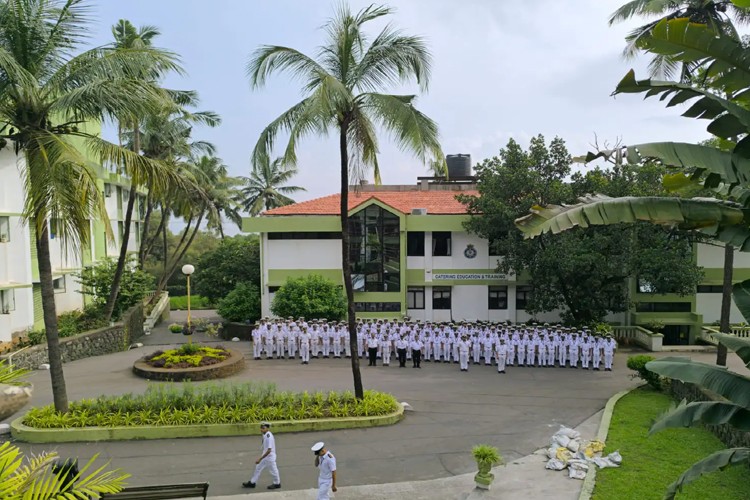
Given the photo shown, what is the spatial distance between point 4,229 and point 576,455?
2039 centimetres

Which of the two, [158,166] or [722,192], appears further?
[158,166]

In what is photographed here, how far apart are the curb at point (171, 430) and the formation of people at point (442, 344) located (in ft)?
22.5

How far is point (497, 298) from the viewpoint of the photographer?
1008 inches

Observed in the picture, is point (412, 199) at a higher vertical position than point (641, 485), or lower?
higher

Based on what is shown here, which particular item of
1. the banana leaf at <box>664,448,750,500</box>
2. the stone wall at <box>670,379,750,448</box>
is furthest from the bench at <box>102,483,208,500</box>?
the stone wall at <box>670,379,750,448</box>

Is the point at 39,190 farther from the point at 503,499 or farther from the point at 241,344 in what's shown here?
the point at 241,344

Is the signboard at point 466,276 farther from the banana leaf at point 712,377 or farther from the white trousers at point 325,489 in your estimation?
the banana leaf at point 712,377

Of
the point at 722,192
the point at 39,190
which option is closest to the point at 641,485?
the point at 722,192

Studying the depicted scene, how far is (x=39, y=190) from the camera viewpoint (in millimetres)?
9195

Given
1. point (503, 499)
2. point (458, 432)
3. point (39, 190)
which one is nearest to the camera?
point (503, 499)

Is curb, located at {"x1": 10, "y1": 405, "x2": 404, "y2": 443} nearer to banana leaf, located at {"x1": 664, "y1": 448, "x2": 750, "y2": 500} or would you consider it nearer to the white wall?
banana leaf, located at {"x1": 664, "y1": 448, "x2": 750, "y2": 500}

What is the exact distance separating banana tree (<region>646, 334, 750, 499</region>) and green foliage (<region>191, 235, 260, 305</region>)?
84.0 feet

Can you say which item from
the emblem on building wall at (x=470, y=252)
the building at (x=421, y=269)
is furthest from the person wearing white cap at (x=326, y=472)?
the emblem on building wall at (x=470, y=252)

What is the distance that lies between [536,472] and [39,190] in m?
9.78
